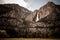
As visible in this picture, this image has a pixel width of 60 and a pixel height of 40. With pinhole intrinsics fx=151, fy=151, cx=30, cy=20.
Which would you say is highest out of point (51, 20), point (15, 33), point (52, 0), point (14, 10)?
point (52, 0)

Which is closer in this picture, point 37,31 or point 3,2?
point 37,31

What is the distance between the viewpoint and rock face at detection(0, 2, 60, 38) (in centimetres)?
692

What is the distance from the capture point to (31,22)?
706 centimetres

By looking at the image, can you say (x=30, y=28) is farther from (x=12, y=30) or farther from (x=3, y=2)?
(x=3, y=2)

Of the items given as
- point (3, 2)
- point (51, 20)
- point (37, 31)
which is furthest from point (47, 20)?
point (3, 2)

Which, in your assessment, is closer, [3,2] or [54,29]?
[54,29]

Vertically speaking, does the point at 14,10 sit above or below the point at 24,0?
below

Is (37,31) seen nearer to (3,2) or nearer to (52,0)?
(52,0)

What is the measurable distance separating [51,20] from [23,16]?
1.33 meters

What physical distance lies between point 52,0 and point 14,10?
6.19 feet

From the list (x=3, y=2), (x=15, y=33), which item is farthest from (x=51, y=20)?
(x=3, y=2)

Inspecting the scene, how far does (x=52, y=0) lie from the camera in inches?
286

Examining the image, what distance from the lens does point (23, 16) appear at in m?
7.14

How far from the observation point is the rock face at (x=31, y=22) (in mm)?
6922
